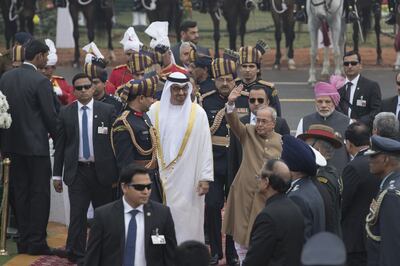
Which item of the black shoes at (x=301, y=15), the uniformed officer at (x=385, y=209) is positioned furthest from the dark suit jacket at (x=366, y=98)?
the black shoes at (x=301, y=15)

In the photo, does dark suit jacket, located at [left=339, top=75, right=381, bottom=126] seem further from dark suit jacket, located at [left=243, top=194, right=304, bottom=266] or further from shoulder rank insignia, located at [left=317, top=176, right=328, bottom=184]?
dark suit jacket, located at [left=243, top=194, right=304, bottom=266]

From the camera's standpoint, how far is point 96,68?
1380 centimetres

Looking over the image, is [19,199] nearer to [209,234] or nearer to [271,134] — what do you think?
[209,234]

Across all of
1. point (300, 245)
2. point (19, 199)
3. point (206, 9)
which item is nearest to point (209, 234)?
point (19, 199)

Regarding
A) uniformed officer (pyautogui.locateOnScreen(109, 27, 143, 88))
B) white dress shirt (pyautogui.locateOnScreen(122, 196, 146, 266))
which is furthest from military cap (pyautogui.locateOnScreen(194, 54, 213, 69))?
white dress shirt (pyautogui.locateOnScreen(122, 196, 146, 266))

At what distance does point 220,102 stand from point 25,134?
1.91 meters

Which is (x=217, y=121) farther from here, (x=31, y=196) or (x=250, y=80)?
(x=31, y=196)

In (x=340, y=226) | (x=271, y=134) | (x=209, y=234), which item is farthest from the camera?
(x=209, y=234)

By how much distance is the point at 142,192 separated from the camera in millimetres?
9430

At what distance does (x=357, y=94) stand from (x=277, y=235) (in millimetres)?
5594

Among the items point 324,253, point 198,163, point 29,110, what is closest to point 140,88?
point 198,163

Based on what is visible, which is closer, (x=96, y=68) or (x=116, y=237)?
(x=116, y=237)

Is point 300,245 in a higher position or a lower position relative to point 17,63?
lower

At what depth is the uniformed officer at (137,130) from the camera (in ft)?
38.3
